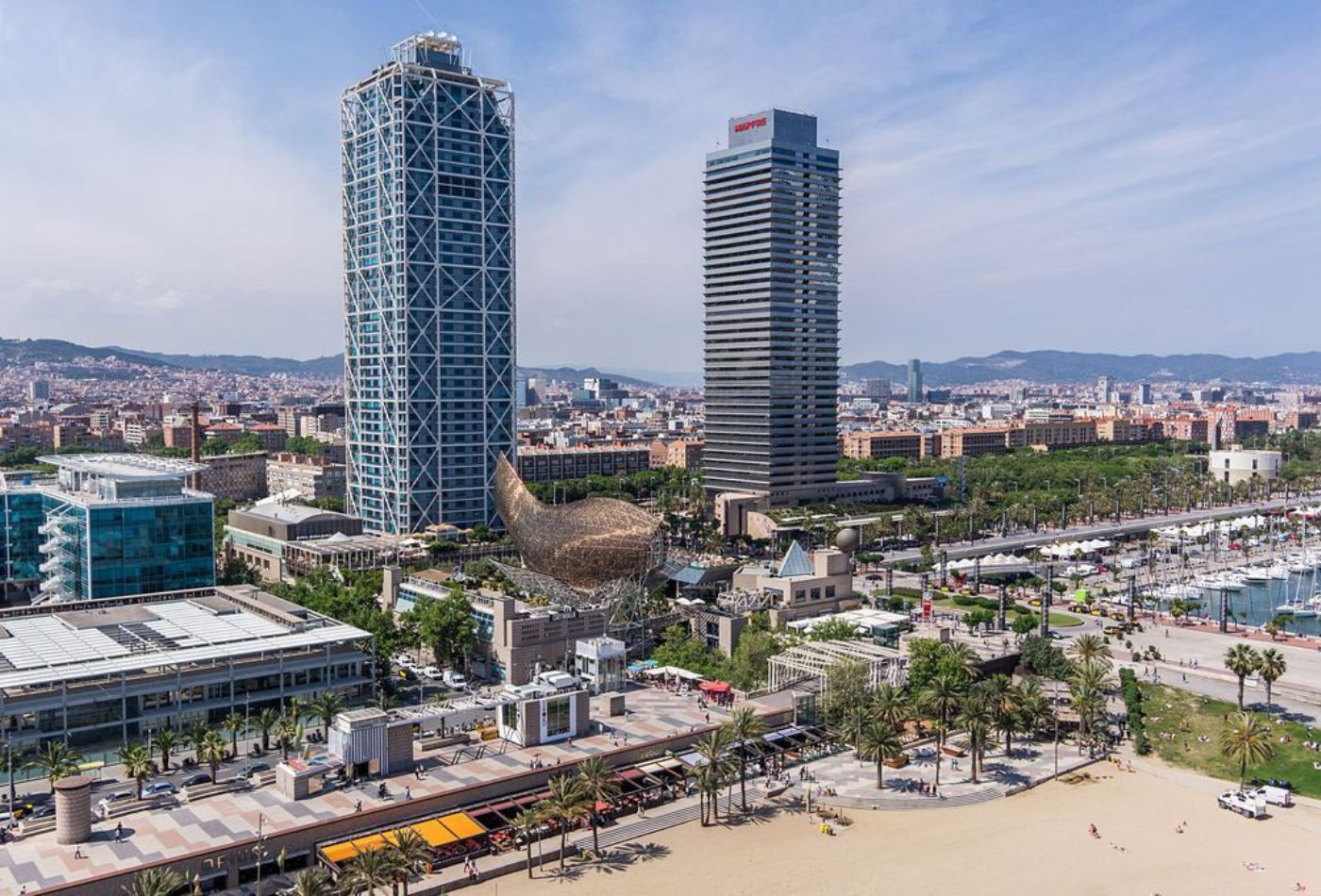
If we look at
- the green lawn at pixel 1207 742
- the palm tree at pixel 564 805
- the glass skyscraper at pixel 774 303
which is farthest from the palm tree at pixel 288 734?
the glass skyscraper at pixel 774 303

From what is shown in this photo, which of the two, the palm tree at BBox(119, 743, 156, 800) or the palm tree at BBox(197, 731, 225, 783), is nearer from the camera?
the palm tree at BBox(119, 743, 156, 800)

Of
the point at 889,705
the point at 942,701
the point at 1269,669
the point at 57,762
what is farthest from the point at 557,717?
the point at 1269,669

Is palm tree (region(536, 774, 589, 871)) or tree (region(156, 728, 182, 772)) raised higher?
tree (region(156, 728, 182, 772))

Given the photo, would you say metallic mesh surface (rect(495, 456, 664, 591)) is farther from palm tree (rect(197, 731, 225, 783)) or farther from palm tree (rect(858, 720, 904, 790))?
palm tree (rect(197, 731, 225, 783))

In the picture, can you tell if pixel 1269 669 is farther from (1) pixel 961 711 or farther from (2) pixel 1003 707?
(1) pixel 961 711

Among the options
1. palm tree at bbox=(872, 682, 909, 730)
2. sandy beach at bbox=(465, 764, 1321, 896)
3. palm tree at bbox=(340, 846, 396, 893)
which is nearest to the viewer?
palm tree at bbox=(340, 846, 396, 893)

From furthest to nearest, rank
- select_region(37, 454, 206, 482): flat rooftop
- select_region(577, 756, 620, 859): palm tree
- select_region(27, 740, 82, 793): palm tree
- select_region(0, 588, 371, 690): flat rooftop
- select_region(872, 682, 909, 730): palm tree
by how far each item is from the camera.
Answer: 1. select_region(37, 454, 206, 482): flat rooftop
2. select_region(872, 682, 909, 730): palm tree
3. select_region(0, 588, 371, 690): flat rooftop
4. select_region(27, 740, 82, 793): palm tree
5. select_region(577, 756, 620, 859): palm tree

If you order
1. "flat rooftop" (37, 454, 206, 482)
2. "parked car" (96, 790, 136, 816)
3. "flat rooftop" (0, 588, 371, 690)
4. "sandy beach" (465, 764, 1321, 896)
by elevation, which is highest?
"flat rooftop" (37, 454, 206, 482)

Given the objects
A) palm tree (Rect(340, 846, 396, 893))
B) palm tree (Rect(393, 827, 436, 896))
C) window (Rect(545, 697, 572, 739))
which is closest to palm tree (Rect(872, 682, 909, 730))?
window (Rect(545, 697, 572, 739))
